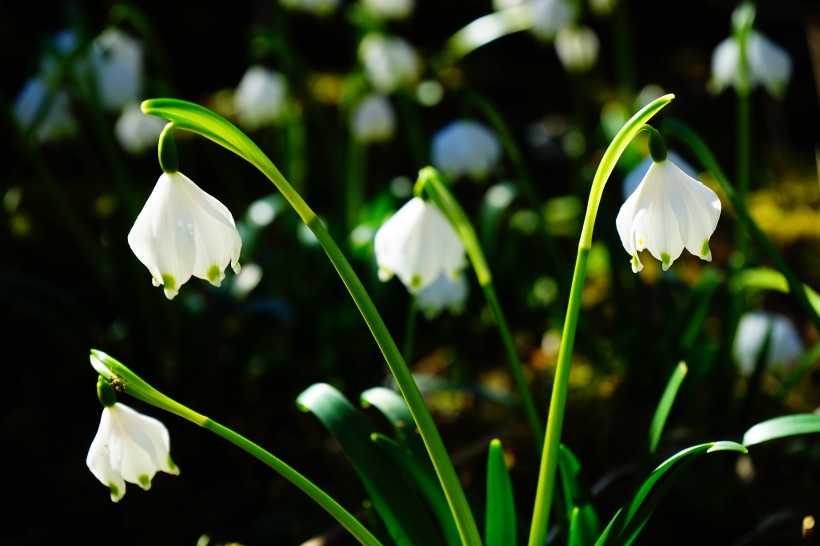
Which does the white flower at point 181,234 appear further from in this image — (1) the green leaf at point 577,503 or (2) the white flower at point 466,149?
(2) the white flower at point 466,149

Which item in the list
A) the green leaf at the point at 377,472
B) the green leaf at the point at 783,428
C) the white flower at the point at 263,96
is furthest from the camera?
the white flower at the point at 263,96

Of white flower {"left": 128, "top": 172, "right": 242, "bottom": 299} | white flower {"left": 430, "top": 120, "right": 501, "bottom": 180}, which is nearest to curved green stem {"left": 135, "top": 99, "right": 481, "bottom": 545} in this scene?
white flower {"left": 128, "top": 172, "right": 242, "bottom": 299}

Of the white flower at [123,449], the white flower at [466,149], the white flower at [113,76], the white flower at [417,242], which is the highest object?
the white flower at [113,76]

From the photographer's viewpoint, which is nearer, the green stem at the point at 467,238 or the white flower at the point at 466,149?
the green stem at the point at 467,238

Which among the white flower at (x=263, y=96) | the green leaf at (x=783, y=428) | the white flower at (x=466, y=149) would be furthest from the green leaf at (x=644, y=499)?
the white flower at (x=263, y=96)

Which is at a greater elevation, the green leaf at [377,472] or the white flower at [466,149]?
the white flower at [466,149]

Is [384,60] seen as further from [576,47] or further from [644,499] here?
[644,499]

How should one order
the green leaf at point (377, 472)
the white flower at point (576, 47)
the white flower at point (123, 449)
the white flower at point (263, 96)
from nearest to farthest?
the white flower at point (123, 449) < the green leaf at point (377, 472) < the white flower at point (263, 96) < the white flower at point (576, 47)
